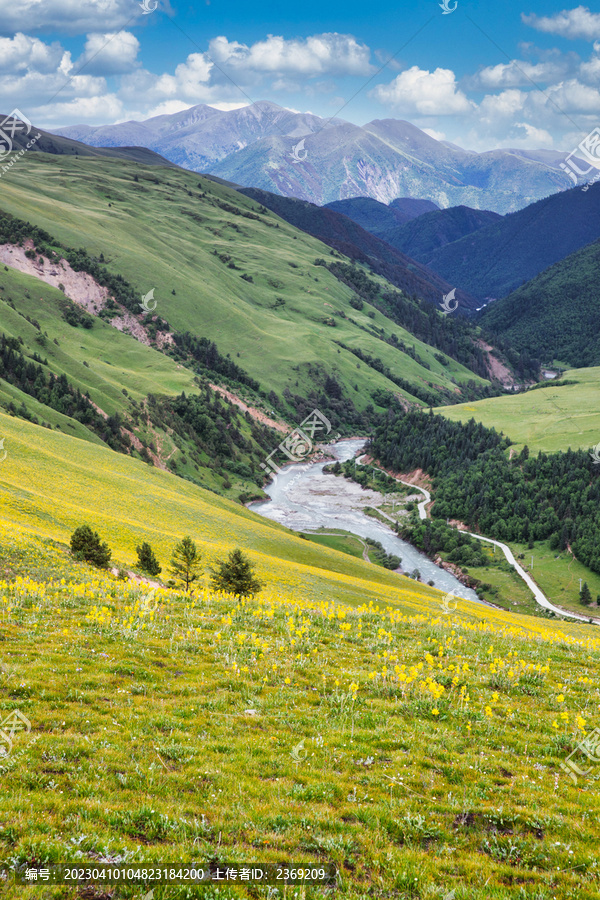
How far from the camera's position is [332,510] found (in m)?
142

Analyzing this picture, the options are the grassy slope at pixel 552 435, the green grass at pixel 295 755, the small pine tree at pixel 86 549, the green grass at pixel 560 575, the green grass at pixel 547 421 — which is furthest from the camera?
the green grass at pixel 547 421

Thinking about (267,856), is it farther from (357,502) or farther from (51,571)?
(357,502)

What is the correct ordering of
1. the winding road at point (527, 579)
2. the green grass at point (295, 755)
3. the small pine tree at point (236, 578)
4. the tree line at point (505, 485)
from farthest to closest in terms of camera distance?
the tree line at point (505, 485)
the winding road at point (527, 579)
the small pine tree at point (236, 578)
the green grass at point (295, 755)

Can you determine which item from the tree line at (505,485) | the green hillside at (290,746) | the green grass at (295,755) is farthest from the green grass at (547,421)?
the green grass at (295,755)

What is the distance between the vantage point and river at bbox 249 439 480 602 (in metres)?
111

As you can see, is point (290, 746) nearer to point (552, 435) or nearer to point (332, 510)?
point (332, 510)

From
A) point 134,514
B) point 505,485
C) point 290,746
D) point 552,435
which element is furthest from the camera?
point 552,435

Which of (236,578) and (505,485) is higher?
(505,485)

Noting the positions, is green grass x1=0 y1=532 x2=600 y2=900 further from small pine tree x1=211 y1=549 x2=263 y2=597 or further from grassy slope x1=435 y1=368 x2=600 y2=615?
grassy slope x1=435 y1=368 x2=600 y2=615

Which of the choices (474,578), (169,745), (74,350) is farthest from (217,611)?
(74,350)

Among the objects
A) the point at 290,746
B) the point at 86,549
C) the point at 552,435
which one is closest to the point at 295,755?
the point at 290,746

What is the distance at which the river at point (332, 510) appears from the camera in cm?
11088

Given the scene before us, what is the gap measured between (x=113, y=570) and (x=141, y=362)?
144861 mm

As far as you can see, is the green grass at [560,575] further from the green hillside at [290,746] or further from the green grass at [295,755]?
the green grass at [295,755]
